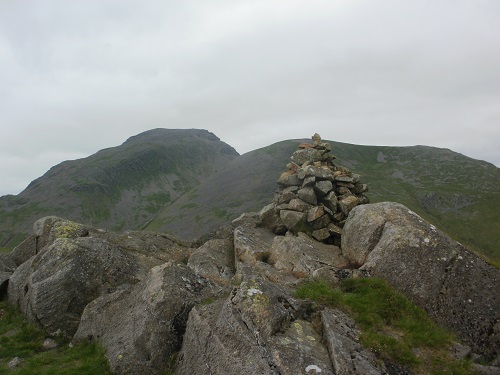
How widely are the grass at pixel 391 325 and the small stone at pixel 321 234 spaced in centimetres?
800

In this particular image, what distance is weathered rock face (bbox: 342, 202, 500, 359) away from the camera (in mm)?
15085

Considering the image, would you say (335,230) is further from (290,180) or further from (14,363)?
(14,363)

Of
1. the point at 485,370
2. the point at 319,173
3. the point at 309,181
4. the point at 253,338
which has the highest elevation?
the point at 319,173

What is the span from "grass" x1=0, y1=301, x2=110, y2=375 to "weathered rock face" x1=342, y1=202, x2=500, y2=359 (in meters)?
13.6

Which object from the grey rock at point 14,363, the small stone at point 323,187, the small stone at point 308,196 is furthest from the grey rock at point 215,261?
the grey rock at point 14,363

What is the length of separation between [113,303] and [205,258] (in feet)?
28.8

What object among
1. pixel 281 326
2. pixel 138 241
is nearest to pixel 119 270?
pixel 138 241

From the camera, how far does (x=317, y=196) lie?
29.0 m

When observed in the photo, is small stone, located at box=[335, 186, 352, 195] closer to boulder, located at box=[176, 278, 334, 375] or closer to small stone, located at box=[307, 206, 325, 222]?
small stone, located at box=[307, 206, 325, 222]

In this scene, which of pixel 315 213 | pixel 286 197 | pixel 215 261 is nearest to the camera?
pixel 215 261

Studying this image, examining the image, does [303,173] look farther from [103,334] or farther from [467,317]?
[103,334]

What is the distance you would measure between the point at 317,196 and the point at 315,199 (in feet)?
2.31

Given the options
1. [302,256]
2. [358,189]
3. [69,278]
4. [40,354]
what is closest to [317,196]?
[358,189]

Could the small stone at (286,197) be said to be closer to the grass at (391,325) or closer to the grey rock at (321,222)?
the grey rock at (321,222)
